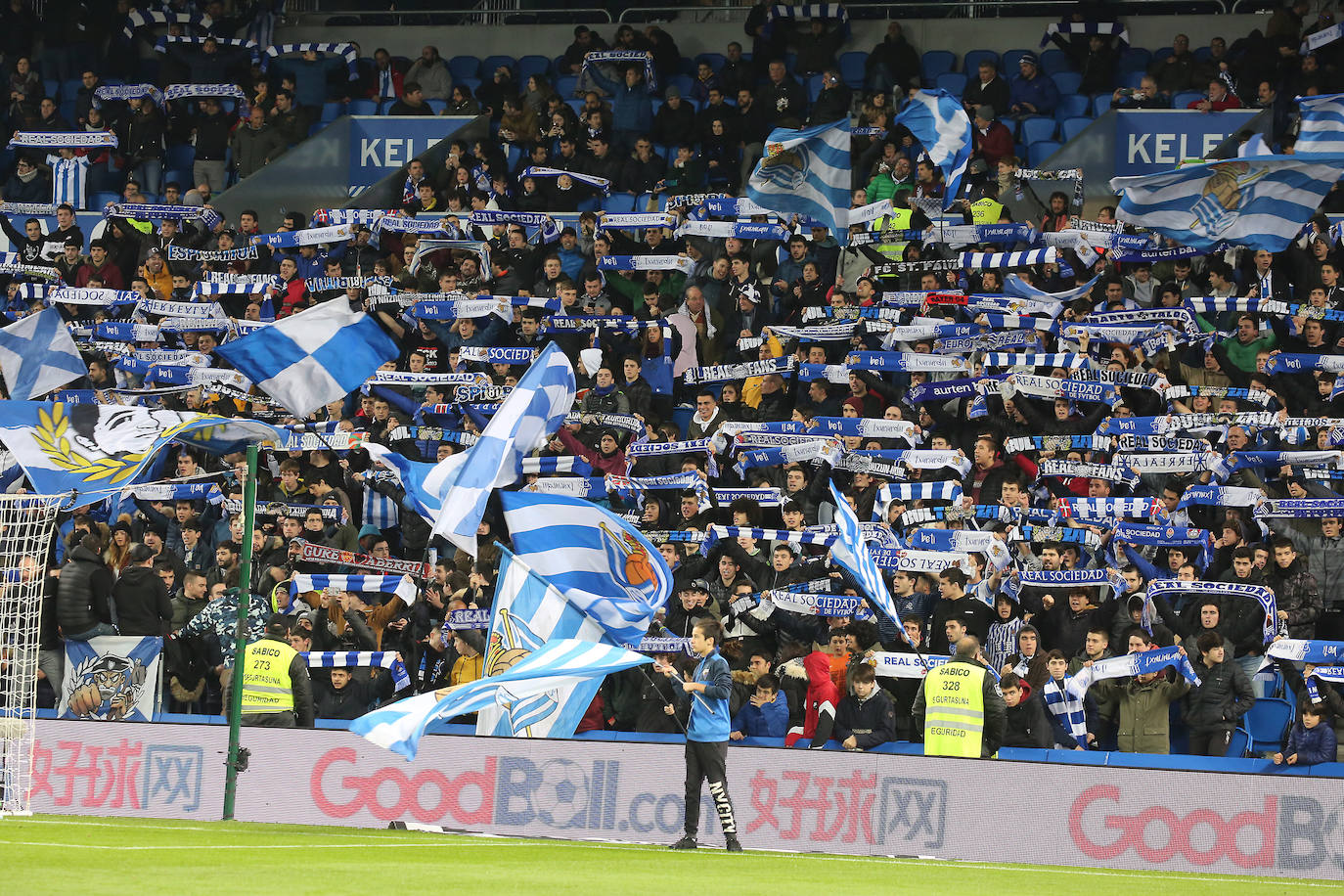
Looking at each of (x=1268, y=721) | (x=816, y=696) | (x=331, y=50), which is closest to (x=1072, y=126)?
(x=1268, y=721)

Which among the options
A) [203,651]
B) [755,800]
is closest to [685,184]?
[203,651]

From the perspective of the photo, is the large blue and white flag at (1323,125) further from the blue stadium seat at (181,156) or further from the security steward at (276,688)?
the blue stadium seat at (181,156)

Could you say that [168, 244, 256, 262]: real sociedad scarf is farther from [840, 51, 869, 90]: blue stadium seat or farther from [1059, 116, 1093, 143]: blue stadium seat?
[1059, 116, 1093, 143]: blue stadium seat

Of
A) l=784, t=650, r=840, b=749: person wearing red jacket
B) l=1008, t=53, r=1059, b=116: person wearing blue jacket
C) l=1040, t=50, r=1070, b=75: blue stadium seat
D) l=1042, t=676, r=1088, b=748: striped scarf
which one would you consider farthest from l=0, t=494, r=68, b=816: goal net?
l=1040, t=50, r=1070, b=75: blue stadium seat

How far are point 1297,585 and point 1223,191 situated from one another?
4.82 m

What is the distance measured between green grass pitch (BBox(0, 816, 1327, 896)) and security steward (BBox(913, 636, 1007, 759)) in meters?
1.19

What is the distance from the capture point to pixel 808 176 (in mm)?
21172

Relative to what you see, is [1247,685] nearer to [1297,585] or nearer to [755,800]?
[1297,585]

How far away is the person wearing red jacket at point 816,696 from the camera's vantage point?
50.3 ft

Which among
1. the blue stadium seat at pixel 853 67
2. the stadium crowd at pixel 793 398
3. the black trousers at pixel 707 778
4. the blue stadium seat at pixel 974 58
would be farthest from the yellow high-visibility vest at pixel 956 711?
the blue stadium seat at pixel 853 67

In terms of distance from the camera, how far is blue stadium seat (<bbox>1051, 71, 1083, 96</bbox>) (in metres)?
25.8

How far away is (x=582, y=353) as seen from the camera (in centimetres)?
2080

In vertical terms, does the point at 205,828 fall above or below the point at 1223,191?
below

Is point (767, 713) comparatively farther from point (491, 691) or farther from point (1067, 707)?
point (491, 691)
